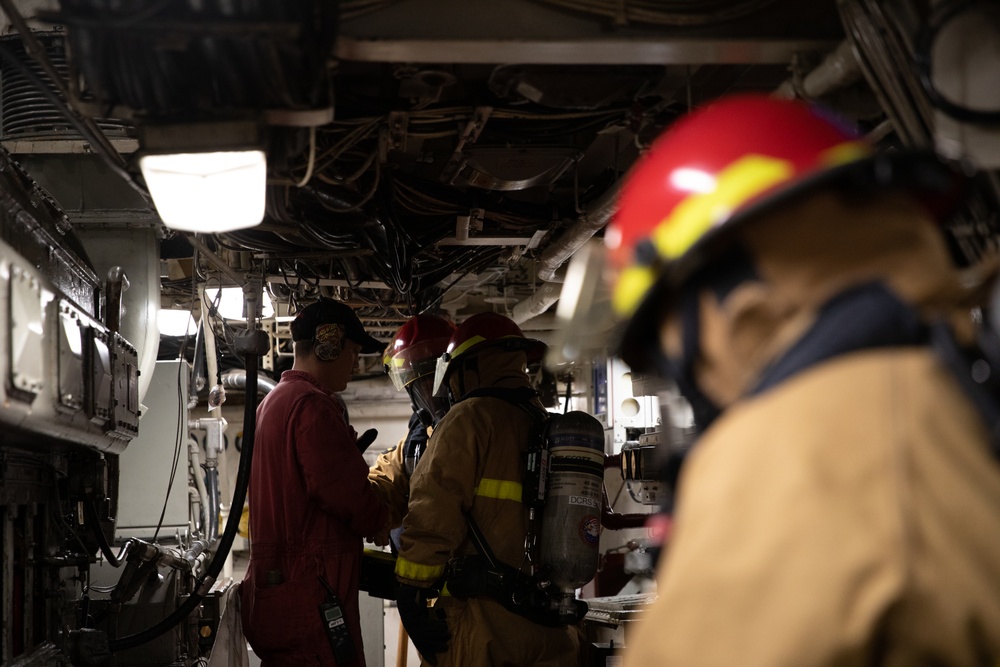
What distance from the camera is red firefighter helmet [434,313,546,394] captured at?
15.9 feet

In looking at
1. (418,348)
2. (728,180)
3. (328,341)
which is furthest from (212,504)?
(728,180)

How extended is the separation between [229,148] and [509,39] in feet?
2.73

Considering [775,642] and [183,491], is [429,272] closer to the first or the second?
[183,491]

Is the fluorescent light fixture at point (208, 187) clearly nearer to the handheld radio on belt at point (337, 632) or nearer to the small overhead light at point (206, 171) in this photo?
the small overhead light at point (206, 171)

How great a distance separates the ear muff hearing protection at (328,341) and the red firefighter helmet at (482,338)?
22.2 inches

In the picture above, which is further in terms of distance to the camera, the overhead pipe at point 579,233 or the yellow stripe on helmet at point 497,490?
the yellow stripe on helmet at point 497,490

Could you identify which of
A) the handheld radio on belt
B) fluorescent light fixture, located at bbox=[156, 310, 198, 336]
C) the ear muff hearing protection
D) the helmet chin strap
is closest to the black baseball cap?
the ear muff hearing protection

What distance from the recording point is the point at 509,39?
2637 mm

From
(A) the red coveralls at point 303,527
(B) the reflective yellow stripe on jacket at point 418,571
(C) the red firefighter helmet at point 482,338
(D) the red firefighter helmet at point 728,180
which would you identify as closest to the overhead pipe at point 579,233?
(C) the red firefighter helmet at point 482,338

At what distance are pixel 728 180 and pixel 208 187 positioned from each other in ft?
6.14

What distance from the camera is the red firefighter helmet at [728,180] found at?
142 centimetres

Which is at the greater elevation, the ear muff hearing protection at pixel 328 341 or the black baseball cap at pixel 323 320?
the black baseball cap at pixel 323 320

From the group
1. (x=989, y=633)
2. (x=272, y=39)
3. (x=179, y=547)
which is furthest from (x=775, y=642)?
(x=179, y=547)

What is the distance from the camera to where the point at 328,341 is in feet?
16.2
